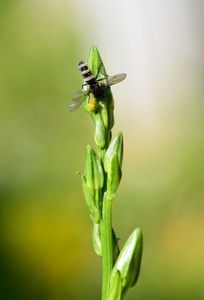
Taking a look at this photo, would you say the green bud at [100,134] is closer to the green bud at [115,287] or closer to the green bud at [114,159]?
the green bud at [114,159]

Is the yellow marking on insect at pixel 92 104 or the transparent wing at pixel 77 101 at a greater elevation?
the transparent wing at pixel 77 101

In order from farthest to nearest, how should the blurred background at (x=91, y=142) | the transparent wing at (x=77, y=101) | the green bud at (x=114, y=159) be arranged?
the blurred background at (x=91, y=142) < the transparent wing at (x=77, y=101) < the green bud at (x=114, y=159)

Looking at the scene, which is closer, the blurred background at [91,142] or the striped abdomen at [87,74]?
the striped abdomen at [87,74]

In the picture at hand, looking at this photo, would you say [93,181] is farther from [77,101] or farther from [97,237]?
[77,101]

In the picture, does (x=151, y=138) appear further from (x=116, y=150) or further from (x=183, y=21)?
(x=116, y=150)

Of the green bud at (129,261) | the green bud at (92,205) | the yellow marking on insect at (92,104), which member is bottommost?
the green bud at (129,261)

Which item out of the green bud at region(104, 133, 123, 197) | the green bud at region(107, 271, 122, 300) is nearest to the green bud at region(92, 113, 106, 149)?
the green bud at region(104, 133, 123, 197)

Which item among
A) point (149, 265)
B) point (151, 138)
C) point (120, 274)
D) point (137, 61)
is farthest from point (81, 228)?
point (120, 274)

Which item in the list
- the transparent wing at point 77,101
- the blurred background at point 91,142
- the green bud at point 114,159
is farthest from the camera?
the blurred background at point 91,142

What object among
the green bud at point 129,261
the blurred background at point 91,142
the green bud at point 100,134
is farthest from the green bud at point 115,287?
the blurred background at point 91,142
